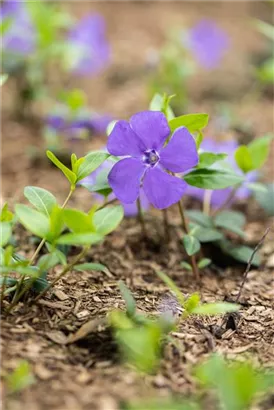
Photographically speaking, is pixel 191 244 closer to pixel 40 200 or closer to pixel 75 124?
pixel 40 200

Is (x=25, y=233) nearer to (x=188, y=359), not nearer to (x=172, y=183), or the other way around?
(x=172, y=183)

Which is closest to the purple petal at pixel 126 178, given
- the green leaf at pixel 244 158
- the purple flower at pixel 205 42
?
the green leaf at pixel 244 158

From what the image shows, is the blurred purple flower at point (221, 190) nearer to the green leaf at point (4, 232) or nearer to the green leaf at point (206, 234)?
the green leaf at point (206, 234)

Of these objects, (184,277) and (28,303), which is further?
(184,277)

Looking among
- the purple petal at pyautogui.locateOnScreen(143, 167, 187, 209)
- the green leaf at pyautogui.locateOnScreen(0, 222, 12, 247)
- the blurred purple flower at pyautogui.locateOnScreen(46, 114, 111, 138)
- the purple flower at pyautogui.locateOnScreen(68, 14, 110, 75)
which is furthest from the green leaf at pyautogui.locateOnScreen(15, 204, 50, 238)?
the purple flower at pyautogui.locateOnScreen(68, 14, 110, 75)

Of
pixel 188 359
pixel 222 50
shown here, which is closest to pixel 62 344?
pixel 188 359
